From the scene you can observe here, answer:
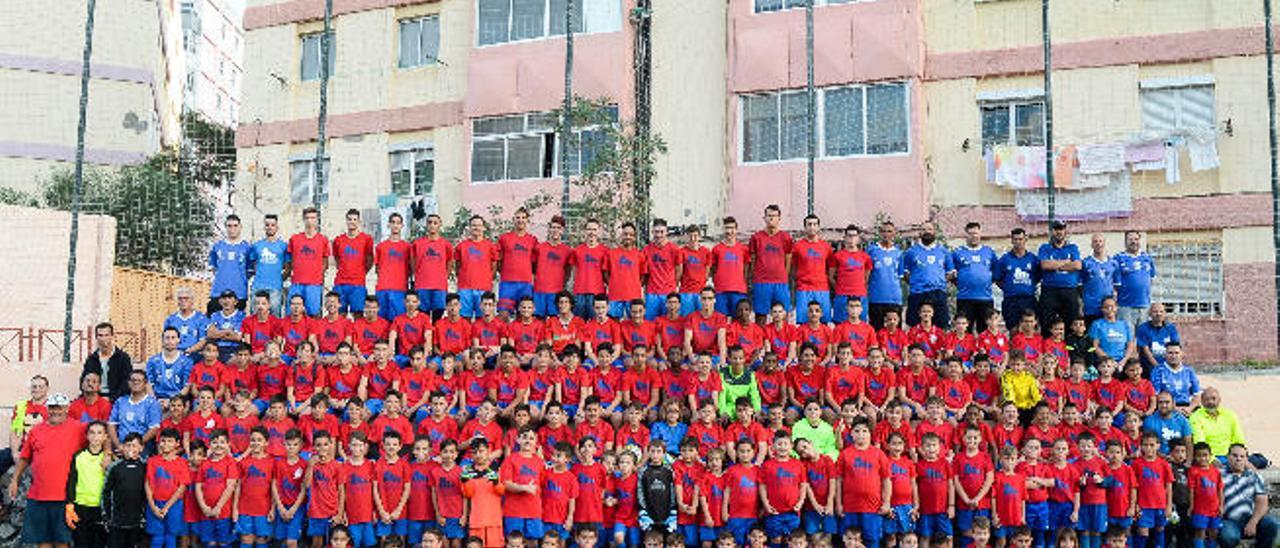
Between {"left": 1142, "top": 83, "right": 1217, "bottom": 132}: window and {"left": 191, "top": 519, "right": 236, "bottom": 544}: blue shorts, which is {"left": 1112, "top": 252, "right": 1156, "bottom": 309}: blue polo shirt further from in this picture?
{"left": 191, "top": 519, "right": 236, "bottom": 544}: blue shorts

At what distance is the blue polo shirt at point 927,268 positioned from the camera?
14.9m

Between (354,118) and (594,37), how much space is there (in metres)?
5.73

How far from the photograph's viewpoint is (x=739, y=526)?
1209cm

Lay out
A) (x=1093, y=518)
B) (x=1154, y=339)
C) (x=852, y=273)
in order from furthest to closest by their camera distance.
A: (x=852, y=273), (x=1154, y=339), (x=1093, y=518)

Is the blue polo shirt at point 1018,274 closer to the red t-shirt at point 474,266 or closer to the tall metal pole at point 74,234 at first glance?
the red t-shirt at point 474,266

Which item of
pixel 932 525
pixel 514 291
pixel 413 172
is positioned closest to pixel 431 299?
pixel 514 291

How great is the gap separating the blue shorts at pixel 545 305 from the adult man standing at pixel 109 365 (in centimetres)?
451

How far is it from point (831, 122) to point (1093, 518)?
10.8 metres

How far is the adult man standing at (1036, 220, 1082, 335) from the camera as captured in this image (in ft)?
48.2

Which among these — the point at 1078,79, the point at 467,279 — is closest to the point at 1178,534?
the point at 467,279

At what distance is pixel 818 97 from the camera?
72.2ft

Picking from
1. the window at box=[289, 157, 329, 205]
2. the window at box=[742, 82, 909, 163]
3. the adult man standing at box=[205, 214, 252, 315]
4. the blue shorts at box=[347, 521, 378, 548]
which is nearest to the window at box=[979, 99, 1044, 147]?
the window at box=[742, 82, 909, 163]

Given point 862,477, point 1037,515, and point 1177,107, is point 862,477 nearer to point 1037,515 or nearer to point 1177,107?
point 1037,515

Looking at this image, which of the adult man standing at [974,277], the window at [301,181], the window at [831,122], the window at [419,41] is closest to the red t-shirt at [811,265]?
the adult man standing at [974,277]
